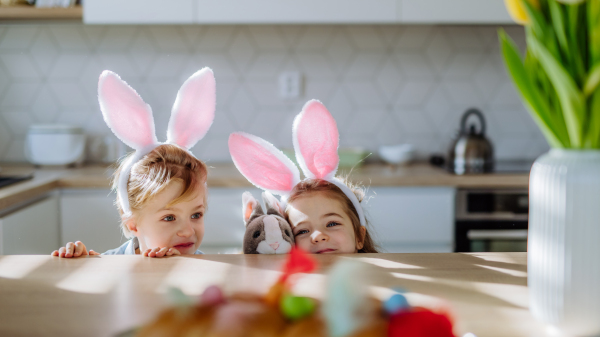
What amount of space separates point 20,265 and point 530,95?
76 cm

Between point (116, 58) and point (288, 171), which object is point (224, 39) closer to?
point (116, 58)

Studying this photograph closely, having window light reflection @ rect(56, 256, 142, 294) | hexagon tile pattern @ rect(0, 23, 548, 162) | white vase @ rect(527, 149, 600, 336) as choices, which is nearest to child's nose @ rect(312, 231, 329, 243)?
window light reflection @ rect(56, 256, 142, 294)

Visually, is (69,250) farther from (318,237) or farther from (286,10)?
(286,10)

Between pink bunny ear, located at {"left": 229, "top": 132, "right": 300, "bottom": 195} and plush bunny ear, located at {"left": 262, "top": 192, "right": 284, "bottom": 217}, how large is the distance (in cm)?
8

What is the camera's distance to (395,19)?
2244 mm

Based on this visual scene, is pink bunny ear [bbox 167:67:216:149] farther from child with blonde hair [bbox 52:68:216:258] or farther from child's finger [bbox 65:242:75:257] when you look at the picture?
child's finger [bbox 65:242:75:257]

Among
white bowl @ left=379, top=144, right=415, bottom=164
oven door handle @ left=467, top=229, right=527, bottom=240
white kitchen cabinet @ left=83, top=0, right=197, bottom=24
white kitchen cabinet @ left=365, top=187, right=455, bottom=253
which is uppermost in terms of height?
white kitchen cabinet @ left=83, top=0, right=197, bottom=24

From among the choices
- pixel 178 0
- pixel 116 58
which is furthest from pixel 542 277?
pixel 116 58

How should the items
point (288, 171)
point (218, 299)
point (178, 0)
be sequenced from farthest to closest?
point (178, 0) → point (288, 171) → point (218, 299)

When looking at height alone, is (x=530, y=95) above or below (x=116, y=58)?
below

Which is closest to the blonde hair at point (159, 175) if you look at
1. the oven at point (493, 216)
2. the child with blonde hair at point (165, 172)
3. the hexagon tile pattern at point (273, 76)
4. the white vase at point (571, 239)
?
the child with blonde hair at point (165, 172)

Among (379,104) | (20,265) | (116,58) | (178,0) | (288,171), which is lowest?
(20,265)

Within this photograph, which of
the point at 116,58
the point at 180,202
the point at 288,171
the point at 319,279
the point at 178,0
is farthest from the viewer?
the point at 116,58

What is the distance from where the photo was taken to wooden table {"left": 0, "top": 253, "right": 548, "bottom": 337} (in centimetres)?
57
